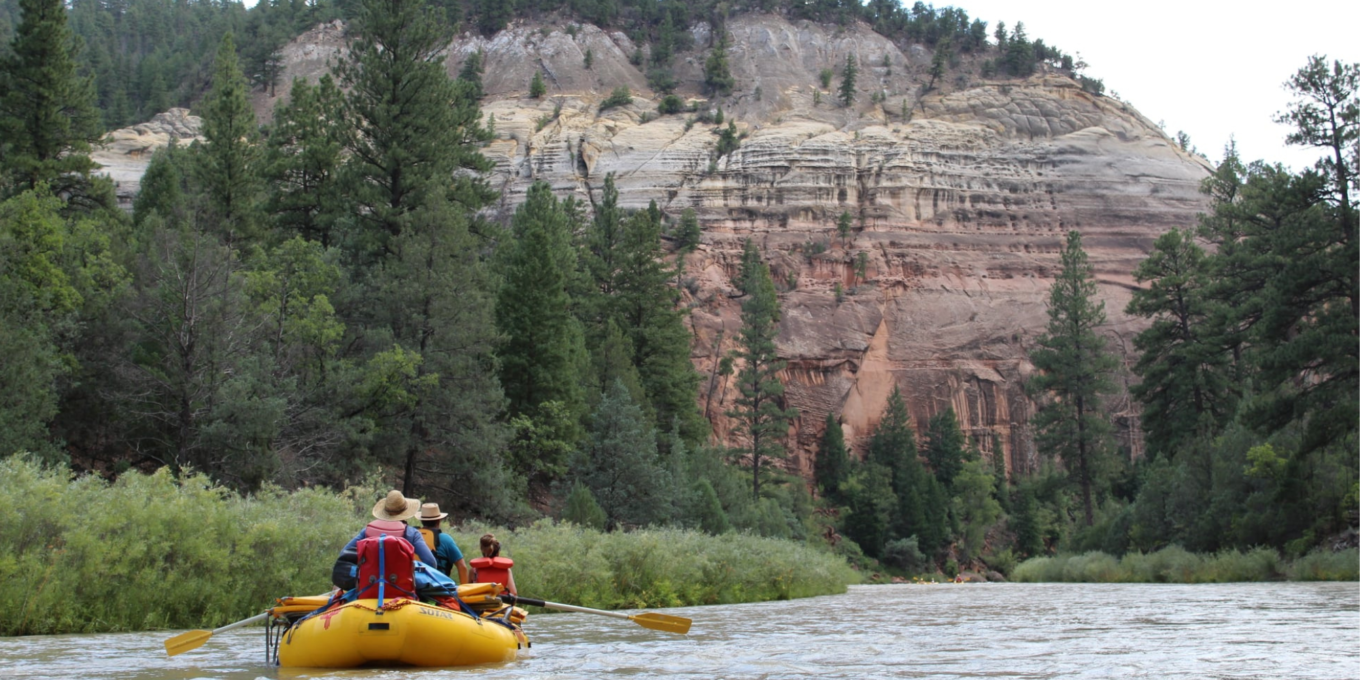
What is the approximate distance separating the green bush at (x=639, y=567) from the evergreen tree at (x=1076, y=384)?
3696cm

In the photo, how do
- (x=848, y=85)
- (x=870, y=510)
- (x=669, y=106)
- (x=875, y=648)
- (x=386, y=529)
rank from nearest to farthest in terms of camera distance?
(x=386, y=529), (x=875, y=648), (x=870, y=510), (x=669, y=106), (x=848, y=85)

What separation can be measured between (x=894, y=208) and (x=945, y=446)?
63.0 ft

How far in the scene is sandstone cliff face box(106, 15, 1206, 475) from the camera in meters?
81.4

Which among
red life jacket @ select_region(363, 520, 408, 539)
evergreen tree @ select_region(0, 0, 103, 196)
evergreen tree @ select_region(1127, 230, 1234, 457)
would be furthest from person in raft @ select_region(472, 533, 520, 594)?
evergreen tree @ select_region(1127, 230, 1234, 457)

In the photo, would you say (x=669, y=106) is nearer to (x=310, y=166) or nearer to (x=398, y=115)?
(x=398, y=115)

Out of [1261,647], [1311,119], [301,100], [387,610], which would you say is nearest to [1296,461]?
[1311,119]

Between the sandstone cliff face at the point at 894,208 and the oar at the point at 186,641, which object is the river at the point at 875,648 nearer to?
the oar at the point at 186,641

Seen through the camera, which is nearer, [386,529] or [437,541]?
[386,529]

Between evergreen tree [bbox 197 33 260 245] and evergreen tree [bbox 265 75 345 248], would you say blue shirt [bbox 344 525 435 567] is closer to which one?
evergreen tree [bbox 265 75 345 248]

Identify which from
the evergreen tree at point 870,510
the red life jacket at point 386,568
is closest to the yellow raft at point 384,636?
the red life jacket at point 386,568

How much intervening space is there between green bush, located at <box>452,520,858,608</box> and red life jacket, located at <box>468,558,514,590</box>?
748cm

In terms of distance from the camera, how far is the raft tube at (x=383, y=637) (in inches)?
369

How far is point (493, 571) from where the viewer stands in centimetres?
1200

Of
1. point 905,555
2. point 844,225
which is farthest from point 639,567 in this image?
point 844,225
